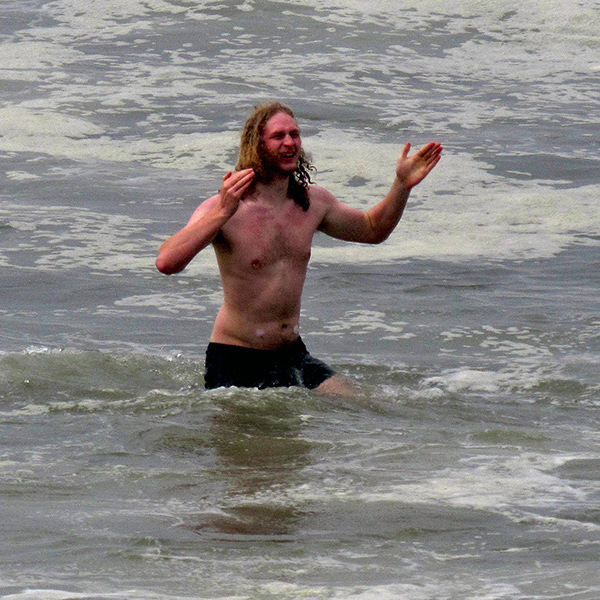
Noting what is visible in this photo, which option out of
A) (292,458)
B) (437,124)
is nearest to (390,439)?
(292,458)

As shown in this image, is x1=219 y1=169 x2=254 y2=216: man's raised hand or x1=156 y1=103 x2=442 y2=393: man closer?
x1=219 y1=169 x2=254 y2=216: man's raised hand

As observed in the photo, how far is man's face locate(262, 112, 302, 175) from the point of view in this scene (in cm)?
572

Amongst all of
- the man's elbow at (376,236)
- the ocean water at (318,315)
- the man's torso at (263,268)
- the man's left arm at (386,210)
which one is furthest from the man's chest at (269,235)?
the ocean water at (318,315)

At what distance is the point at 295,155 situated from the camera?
18.9 feet

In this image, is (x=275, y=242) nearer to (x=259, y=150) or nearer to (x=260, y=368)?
(x=259, y=150)

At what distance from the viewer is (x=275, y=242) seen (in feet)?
19.2

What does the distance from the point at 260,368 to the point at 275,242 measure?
2.11ft

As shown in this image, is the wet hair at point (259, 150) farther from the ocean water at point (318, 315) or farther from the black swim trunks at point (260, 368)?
the ocean water at point (318, 315)

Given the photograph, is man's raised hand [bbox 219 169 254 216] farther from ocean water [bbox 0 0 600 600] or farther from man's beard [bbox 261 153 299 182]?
ocean water [bbox 0 0 600 600]

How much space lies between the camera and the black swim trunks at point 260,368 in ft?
19.6

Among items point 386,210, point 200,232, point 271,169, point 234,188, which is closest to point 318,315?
point 386,210

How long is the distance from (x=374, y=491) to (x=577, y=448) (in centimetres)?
116

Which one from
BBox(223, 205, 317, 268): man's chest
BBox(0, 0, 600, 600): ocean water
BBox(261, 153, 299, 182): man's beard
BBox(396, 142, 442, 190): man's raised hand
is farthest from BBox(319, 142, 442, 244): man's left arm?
BBox(0, 0, 600, 600): ocean water

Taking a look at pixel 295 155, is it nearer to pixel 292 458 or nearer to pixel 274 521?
pixel 292 458
